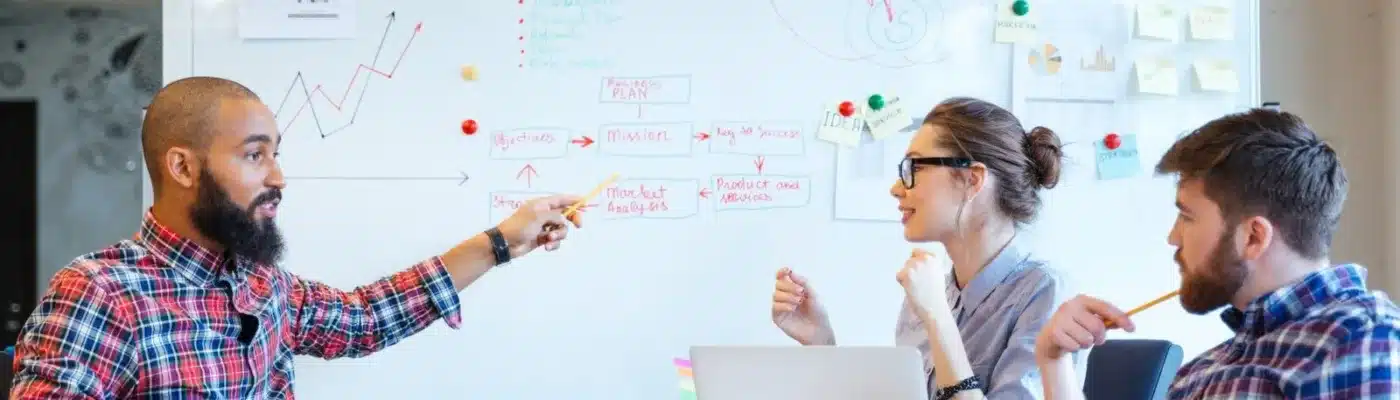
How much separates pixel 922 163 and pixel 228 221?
1081 mm

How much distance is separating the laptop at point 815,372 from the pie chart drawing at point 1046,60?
1.46 m

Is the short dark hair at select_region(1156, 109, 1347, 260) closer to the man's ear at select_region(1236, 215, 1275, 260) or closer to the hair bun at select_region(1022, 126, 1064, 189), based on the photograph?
the man's ear at select_region(1236, 215, 1275, 260)


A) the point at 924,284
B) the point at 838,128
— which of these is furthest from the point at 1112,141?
the point at 924,284

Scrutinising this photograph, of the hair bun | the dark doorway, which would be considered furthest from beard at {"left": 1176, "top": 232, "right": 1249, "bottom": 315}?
the dark doorway

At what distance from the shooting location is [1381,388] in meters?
1.06

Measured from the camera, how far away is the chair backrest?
1.93 metres

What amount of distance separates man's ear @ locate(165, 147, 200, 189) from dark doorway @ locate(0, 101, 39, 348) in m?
3.64

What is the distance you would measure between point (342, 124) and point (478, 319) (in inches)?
21.5

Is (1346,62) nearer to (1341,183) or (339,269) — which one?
(1341,183)

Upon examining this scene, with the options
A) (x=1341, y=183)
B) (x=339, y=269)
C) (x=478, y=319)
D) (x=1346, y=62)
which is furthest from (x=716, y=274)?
(x=1346, y=62)

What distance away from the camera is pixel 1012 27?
2605 millimetres

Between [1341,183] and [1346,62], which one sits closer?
[1341,183]

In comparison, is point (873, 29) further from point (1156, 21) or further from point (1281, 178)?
point (1281, 178)

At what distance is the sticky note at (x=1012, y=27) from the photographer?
103 inches
